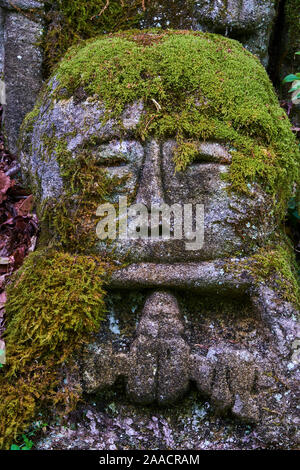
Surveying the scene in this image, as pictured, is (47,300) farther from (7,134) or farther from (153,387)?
(7,134)

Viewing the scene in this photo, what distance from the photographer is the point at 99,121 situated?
2709mm

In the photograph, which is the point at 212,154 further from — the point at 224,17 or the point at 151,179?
the point at 224,17

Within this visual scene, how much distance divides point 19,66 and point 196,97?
1.49m

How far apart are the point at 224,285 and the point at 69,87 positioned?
4.83 feet

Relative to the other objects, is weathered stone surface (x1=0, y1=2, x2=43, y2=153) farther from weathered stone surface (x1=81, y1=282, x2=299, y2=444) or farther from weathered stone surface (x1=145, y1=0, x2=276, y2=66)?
weathered stone surface (x1=81, y1=282, x2=299, y2=444)

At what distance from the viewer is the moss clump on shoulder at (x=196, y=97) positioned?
8.74 ft

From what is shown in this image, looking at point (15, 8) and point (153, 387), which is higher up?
point (15, 8)

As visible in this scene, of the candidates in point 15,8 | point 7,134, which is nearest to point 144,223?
point 7,134

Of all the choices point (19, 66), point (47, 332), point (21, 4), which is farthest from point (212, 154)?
point (21, 4)

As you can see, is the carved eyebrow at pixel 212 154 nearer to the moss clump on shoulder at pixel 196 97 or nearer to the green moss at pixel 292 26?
the moss clump on shoulder at pixel 196 97

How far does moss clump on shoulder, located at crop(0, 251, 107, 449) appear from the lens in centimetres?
234

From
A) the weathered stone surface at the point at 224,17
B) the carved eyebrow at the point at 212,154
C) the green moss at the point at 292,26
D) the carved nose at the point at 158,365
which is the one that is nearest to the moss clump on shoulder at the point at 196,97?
the carved eyebrow at the point at 212,154

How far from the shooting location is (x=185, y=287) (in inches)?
102
